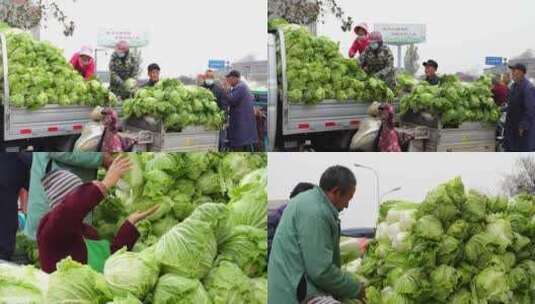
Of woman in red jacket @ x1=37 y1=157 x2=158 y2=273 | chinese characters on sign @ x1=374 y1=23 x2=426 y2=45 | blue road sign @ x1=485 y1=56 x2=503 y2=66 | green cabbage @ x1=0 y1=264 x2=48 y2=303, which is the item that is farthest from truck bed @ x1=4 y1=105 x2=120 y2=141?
blue road sign @ x1=485 y1=56 x2=503 y2=66

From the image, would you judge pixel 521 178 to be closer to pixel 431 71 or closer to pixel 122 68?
pixel 431 71

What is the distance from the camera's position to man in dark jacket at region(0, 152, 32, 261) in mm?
3730

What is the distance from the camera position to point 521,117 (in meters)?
3.81

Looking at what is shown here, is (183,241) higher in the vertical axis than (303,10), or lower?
lower

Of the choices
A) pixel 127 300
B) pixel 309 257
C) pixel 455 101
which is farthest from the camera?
pixel 455 101

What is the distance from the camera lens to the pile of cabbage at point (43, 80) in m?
3.55

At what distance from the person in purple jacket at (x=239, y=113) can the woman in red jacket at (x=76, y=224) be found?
0.63 metres

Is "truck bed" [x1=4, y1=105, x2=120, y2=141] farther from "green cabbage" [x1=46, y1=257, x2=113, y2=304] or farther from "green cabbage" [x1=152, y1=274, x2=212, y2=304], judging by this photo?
"green cabbage" [x1=152, y1=274, x2=212, y2=304]

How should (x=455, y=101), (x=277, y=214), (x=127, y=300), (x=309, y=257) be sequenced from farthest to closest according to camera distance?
(x=455, y=101)
(x=277, y=214)
(x=309, y=257)
(x=127, y=300)

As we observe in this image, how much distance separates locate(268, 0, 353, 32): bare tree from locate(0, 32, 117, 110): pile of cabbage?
1.05 m

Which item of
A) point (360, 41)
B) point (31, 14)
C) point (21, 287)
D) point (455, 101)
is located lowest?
point (21, 287)

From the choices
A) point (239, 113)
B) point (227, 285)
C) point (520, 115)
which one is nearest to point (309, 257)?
point (227, 285)

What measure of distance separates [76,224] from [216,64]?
47.8 inches

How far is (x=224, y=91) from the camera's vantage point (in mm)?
3697
